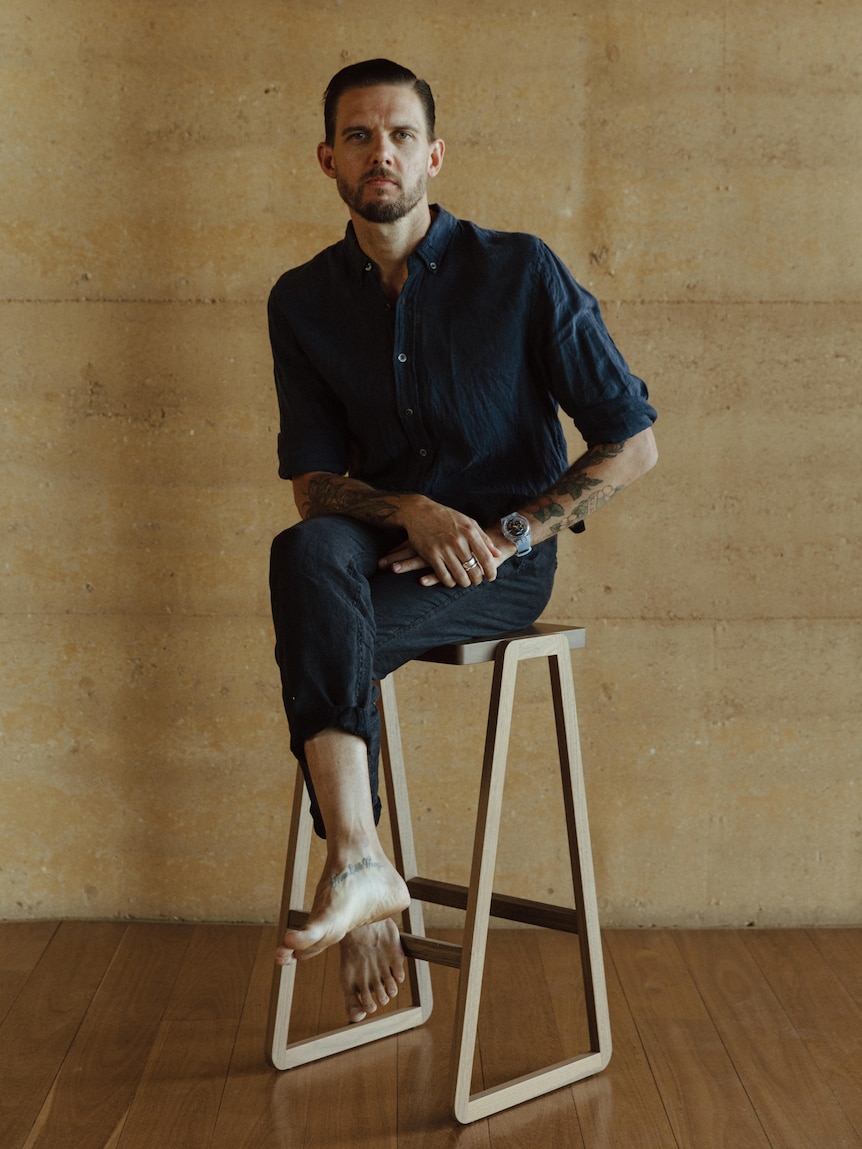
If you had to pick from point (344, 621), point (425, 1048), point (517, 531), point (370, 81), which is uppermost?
point (370, 81)

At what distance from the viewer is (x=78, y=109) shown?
272 cm

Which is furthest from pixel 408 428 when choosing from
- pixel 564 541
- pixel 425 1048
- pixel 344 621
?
pixel 425 1048

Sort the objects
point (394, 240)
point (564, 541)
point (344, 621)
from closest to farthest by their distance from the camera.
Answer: point (344, 621) < point (394, 240) < point (564, 541)

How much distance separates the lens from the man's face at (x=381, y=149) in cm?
205

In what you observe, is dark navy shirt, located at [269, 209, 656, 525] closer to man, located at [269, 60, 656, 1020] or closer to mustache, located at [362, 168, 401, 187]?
man, located at [269, 60, 656, 1020]

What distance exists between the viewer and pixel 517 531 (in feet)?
6.65

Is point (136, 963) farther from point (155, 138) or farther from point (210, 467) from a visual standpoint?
point (155, 138)

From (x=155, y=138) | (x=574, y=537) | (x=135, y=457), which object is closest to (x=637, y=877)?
(x=574, y=537)

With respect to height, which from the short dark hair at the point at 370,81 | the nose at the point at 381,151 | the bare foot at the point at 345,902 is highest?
the short dark hair at the point at 370,81

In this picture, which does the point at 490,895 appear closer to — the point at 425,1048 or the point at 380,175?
the point at 425,1048

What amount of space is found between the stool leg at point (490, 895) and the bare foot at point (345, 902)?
0.75 ft

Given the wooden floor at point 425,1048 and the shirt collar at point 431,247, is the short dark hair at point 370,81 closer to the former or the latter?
the shirt collar at point 431,247

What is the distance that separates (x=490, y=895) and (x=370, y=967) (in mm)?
239

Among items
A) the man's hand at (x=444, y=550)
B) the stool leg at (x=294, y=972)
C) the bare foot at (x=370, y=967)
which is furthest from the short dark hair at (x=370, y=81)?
the bare foot at (x=370, y=967)
